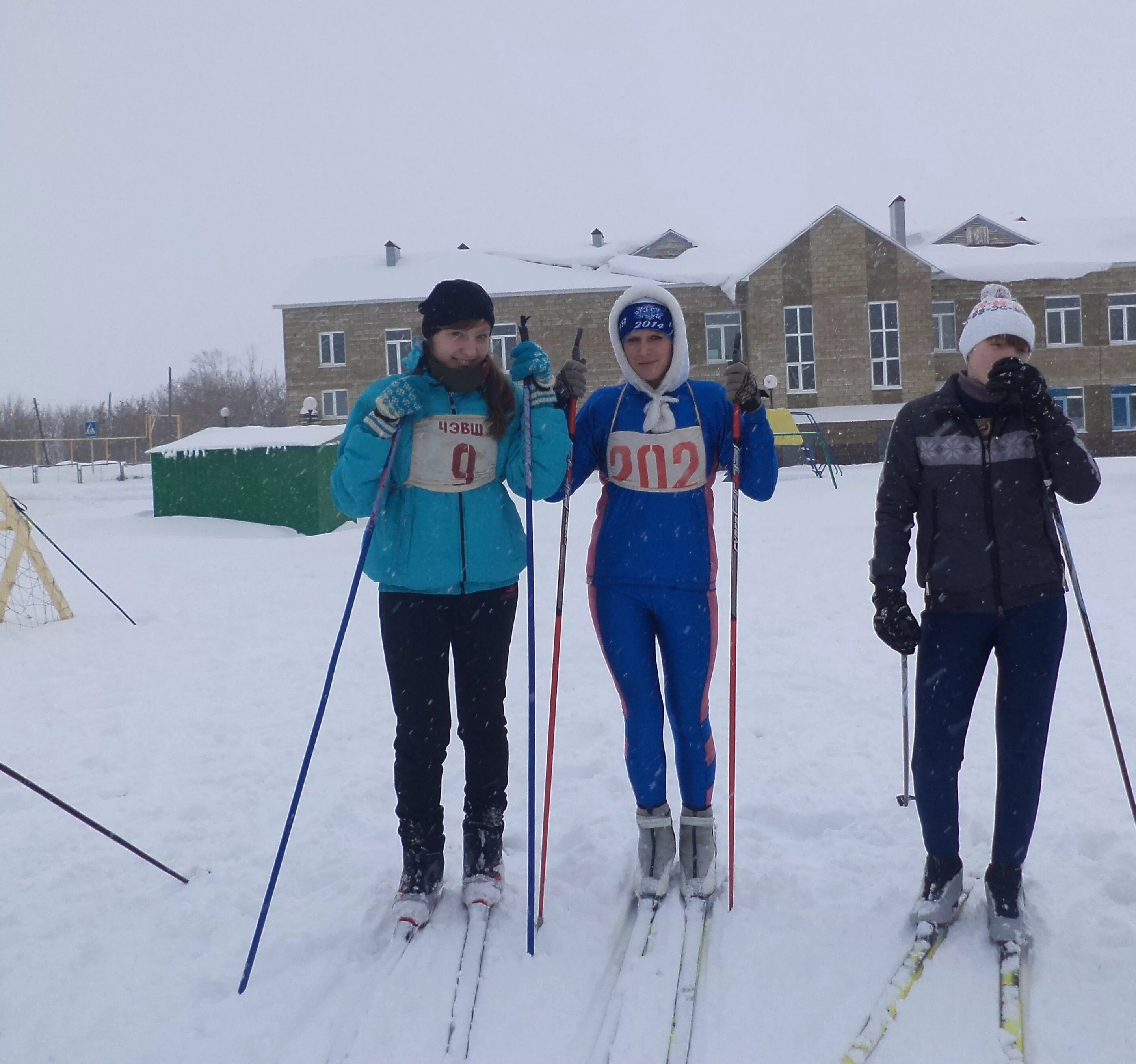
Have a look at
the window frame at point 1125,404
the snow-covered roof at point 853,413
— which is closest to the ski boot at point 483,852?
the snow-covered roof at point 853,413

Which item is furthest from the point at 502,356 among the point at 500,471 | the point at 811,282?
the point at 500,471

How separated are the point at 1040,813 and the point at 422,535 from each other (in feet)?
7.84

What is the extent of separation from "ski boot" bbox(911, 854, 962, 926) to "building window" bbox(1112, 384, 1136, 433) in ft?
104

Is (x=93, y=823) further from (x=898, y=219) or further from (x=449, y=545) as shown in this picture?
(x=898, y=219)

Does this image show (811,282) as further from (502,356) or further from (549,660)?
(549,660)

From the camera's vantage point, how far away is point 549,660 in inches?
219

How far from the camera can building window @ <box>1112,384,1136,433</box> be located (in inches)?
1155

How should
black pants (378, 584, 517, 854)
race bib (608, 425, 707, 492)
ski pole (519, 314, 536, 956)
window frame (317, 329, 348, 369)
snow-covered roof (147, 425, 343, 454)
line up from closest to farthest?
ski pole (519, 314, 536, 956) → black pants (378, 584, 517, 854) → race bib (608, 425, 707, 492) → snow-covered roof (147, 425, 343, 454) → window frame (317, 329, 348, 369)

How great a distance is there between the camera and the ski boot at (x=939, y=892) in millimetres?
2492

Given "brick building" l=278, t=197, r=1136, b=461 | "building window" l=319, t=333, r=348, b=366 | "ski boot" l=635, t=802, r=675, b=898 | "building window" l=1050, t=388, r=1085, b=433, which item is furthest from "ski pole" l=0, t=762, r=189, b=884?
"building window" l=1050, t=388, r=1085, b=433

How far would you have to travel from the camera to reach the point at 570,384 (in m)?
2.83

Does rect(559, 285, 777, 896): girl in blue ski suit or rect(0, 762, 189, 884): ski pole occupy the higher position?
rect(559, 285, 777, 896): girl in blue ski suit

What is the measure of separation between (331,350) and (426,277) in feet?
13.4

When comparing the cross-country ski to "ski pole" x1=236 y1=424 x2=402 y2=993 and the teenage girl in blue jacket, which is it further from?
"ski pole" x1=236 y1=424 x2=402 y2=993
